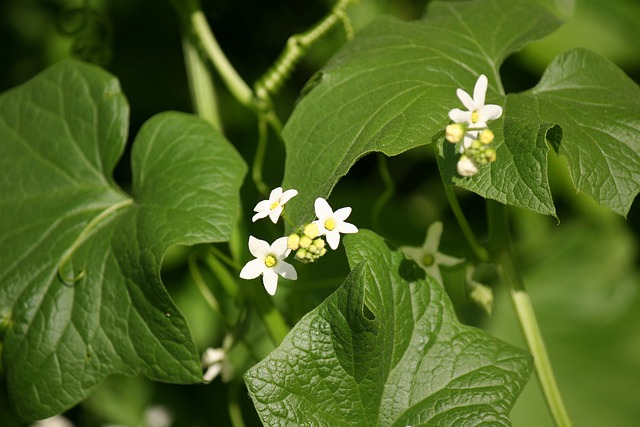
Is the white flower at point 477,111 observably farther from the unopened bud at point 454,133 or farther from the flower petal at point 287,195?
the flower petal at point 287,195

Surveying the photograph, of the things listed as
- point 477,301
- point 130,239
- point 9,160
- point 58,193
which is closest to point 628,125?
point 477,301

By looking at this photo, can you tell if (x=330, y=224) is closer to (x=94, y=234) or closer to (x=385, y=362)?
(x=385, y=362)

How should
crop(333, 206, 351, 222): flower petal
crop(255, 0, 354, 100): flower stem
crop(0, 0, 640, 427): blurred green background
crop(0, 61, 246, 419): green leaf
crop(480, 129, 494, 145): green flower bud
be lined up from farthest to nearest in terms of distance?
crop(0, 0, 640, 427): blurred green background
crop(255, 0, 354, 100): flower stem
crop(0, 61, 246, 419): green leaf
crop(333, 206, 351, 222): flower petal
crop(480, 129, 494, 145): green flower bud

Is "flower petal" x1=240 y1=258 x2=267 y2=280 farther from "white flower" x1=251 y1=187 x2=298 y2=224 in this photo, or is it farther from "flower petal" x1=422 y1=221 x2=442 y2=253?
"flower petal" x1=422 y1=221 x2=442 y2=253

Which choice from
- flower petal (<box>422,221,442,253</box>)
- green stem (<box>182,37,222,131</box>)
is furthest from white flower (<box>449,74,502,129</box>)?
green stem (<box>182,37,222,131</box>)

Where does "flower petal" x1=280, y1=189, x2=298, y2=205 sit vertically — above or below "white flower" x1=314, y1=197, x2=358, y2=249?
above

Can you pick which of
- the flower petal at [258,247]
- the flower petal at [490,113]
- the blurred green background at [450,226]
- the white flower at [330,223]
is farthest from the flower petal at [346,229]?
the blurred green background at [450,226]
